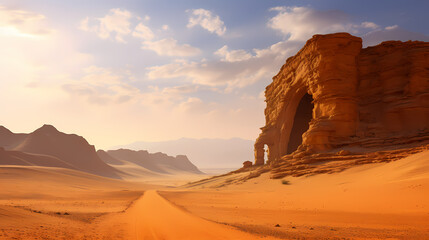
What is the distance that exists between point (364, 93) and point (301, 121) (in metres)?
13.4

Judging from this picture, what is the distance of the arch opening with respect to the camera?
117 ft

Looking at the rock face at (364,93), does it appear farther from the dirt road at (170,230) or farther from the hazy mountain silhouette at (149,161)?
the hazy mountain silhouette at (149,161)

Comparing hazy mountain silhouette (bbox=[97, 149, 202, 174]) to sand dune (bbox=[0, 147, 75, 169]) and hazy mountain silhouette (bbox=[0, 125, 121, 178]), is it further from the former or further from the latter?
sand dune (bbox=[0, 147, 75, 169])

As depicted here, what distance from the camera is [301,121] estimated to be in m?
36.8

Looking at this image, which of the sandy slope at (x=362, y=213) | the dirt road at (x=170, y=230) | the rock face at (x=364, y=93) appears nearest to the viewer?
the dirt road at (x=170, y=230)

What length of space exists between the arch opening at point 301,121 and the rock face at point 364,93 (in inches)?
433

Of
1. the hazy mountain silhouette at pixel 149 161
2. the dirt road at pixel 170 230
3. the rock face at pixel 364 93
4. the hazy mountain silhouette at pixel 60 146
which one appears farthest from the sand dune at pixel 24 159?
the dirt road at pixel 170 230

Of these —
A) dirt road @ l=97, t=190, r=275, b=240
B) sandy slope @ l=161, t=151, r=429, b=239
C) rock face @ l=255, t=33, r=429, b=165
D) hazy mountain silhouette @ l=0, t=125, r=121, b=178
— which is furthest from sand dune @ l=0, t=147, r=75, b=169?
sandy slope @ l=161, t=151, r=429, b=239

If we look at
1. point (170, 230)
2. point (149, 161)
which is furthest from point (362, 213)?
point (149, 161)

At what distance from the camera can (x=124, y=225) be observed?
765cm

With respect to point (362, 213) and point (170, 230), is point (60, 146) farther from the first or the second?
point (362, 213)

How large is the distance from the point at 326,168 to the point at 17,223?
17939 mm

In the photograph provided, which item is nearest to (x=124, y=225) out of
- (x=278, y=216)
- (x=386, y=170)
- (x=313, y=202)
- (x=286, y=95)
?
(x=278, y=216)

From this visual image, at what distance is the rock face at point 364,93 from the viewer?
20.9m
